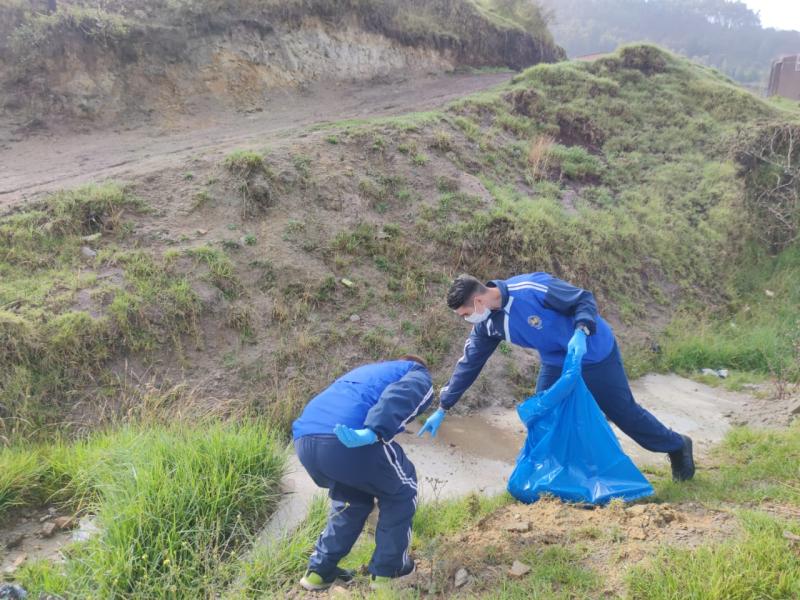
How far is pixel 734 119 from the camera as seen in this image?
11.4 metres

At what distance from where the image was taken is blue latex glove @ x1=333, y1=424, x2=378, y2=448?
2.37m

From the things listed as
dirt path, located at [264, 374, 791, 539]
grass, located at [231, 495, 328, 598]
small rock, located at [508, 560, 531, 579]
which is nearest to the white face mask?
dirt path, located at [264, 374, 791, 539]

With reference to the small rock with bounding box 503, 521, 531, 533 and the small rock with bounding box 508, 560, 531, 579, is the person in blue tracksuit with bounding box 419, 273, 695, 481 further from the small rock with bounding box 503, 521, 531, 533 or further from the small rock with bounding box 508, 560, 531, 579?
the small rock with bounding box 508, 560, 531, 579

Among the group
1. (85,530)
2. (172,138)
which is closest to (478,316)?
(85,530)

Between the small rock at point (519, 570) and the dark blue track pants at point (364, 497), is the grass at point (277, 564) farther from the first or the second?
the small rock at point (519, 570)

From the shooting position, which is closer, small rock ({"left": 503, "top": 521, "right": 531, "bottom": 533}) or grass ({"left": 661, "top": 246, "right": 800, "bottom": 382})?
small rock ({"left": 503, "top": 521, "right": 531, "bottom": 533})

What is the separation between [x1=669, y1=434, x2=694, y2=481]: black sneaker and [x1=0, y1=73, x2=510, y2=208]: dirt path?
20.0 feet

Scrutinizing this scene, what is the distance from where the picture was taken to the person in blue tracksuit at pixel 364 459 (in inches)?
97.0

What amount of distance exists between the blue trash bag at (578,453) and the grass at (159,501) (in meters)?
1.64

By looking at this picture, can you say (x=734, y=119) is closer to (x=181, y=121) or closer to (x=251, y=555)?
(x=181, y=121)

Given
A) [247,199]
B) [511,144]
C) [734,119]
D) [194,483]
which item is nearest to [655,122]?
[734,119]

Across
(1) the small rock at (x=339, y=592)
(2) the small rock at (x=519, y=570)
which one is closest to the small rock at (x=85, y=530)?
(1) the small rock at (x=339, y=592)

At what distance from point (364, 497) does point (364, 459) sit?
32cm

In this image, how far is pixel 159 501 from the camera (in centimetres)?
278
